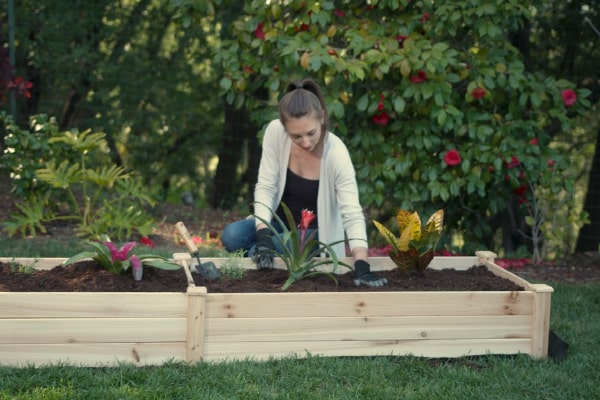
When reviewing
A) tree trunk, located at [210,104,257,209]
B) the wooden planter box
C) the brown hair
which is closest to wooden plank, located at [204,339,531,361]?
the wooden planter box

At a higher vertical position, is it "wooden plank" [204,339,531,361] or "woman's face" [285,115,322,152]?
"woman's face" [285,115,322,152]

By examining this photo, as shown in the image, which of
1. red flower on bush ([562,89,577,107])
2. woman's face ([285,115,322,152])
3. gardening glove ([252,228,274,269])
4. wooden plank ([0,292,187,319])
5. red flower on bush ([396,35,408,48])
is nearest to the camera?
wooden plank ([0,292,187,319])

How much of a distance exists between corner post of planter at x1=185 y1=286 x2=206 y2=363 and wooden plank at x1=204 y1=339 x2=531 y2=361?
5 centimetres

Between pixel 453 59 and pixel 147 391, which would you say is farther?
pixel 453 59

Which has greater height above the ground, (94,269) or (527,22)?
(527,22)

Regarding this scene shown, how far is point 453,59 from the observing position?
530 cm

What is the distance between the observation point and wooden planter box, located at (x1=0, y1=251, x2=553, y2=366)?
3230 mm

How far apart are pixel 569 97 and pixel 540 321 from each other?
249 cm

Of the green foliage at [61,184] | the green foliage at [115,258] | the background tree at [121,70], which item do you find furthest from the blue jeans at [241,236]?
the background tree at [121,70]

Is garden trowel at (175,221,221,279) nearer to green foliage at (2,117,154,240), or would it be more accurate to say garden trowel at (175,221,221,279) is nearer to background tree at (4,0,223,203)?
green foliage at (2,117,154,240)

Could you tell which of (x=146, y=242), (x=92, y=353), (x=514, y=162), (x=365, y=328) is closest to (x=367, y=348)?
(x=365, y=328)

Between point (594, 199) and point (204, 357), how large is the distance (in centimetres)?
474

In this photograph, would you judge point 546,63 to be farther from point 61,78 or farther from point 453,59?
point 61,78

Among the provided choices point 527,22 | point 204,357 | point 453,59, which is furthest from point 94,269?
point 527,22
